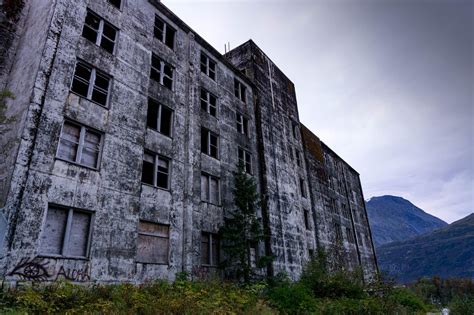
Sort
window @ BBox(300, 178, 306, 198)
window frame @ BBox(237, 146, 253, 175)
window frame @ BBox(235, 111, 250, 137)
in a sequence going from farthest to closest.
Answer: window @ BBox(300, 178, 306, 198)
window frame @ BBox(235, 111, 250, 137)
window frame @ BBox(237, 146, 253, 175)

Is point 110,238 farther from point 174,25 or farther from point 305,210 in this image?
point 305,210

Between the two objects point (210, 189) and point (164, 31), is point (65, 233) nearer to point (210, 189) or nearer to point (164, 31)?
point (210, 189)

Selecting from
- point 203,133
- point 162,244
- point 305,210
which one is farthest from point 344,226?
point 162,244

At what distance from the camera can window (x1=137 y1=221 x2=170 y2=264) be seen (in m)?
13.4

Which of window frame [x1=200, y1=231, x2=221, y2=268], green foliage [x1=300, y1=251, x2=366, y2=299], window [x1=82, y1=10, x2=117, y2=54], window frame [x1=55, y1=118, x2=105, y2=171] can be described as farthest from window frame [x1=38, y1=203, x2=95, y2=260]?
green foliage [x1=300, y1=251, x2=366, y2=299]

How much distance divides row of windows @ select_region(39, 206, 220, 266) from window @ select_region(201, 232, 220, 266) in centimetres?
252

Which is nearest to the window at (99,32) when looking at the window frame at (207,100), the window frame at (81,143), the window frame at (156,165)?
the window frame at (81,143)

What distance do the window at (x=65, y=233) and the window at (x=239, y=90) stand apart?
15562 millimetres

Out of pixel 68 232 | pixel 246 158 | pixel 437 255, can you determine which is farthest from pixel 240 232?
pixel 437 255

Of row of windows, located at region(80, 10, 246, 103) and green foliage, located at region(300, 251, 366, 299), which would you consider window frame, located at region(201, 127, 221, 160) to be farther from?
green foliage, located at region(300, 251, 366, 299)

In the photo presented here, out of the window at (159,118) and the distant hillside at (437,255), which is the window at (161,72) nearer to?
the window at (159,118)

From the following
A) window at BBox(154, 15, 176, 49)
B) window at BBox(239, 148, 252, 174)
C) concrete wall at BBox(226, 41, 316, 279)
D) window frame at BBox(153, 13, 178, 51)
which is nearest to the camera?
window frame at BBox(153, 13, 178, 51)

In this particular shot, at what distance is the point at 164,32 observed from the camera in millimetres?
18906

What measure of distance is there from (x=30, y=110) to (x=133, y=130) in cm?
440
